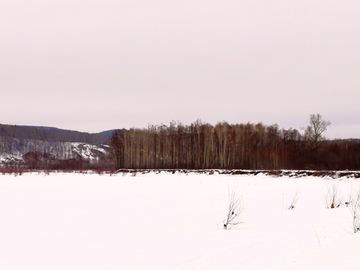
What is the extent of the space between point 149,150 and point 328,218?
32.2 m

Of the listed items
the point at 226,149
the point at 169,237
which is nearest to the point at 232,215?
the point at 169,237

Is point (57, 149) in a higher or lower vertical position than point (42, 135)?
lower

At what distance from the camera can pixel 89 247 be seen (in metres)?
5.20

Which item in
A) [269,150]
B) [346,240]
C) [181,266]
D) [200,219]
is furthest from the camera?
[269,150]

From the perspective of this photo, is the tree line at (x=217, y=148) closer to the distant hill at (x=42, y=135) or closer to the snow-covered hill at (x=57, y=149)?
the snow-covered hill at (x=57, y=149)

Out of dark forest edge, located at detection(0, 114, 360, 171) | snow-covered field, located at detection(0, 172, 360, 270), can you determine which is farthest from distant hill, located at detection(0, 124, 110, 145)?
snow-covered field, located at detection(0, 172, 360, 270)

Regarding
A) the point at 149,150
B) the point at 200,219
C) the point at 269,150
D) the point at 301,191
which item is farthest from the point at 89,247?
the point at 149,150

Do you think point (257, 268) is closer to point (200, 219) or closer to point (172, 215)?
point (200, 219)

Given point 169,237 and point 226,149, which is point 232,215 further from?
point 226,149

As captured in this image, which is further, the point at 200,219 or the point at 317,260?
the point at 200,219

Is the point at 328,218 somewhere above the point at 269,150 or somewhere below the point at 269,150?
below

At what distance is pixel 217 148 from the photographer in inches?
1427

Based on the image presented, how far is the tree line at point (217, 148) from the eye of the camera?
1211 inches

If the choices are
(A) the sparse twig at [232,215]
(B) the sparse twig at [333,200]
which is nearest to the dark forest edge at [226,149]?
(B) the sparse twig at [333,200]
